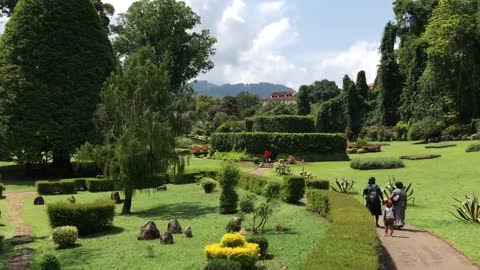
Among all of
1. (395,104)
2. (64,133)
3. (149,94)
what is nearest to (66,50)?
(64,133)

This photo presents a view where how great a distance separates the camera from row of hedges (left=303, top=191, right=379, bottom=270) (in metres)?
8.46

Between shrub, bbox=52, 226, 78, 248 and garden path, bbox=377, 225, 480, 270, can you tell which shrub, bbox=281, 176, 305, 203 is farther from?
shrub, bbox=52, 226, 78, 248

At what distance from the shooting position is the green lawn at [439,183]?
15.3 metres

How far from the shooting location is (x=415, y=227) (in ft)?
53.9

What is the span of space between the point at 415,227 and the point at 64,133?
31.0 meters

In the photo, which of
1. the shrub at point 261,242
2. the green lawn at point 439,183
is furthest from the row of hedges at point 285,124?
the shrub at point 261,242

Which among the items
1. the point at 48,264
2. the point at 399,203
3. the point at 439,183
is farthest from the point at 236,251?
the point at 439,183

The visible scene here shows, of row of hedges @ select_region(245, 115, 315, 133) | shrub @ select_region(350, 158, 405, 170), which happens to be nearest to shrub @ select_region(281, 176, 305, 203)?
shrub @ select_region(350, 158, 405, 170)

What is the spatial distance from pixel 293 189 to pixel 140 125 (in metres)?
8.36

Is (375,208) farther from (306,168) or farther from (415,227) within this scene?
(306,168)

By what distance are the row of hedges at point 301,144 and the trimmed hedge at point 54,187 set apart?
17.8 metres

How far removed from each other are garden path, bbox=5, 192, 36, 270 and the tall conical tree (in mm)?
8030

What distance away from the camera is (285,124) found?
5084 centimetres

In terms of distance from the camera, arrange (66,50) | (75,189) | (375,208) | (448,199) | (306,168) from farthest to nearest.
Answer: (66,50)
(306,168)
(75,189)
(448,199)
(375,208)
